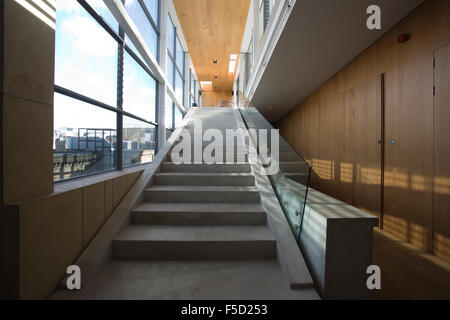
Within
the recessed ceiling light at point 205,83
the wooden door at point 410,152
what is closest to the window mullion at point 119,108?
the wooden door at point 410,152

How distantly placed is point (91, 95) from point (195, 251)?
7.38 feet

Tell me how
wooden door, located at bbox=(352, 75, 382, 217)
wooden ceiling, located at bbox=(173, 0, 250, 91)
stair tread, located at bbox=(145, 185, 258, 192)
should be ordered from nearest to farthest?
stair tread, located at bbox=(145, 185, 258, 192) < wooden door, located at bbox=(352, 75, 382, 217) < wooden ceiling, located at bbox=(173, 0, 250, 91)

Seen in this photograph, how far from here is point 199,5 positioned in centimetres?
790

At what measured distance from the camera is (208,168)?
3795 mm

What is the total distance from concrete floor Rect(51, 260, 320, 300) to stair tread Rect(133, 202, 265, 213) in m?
0.64

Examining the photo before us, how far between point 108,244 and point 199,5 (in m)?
8.62

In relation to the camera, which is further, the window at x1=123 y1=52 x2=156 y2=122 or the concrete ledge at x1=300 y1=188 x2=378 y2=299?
the window at x1=123 y1=52 x2=156 y2=122

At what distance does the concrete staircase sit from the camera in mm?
1808

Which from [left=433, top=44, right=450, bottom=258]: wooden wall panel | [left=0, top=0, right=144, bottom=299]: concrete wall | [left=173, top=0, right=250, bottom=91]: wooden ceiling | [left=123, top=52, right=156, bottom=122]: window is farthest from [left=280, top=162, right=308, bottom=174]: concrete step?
[left=173, top=0, right=250, bottom=91]: wooden ceiling

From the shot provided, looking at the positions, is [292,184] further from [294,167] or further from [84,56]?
[84,56]

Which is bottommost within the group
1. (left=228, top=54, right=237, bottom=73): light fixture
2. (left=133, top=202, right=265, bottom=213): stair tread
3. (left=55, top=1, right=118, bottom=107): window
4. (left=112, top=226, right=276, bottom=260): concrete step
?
(left=112, top=226, right=276, bottom=260): concrete step

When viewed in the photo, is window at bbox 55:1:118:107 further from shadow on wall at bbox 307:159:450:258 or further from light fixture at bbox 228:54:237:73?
light fixture at bbox 228:54:237:73
